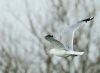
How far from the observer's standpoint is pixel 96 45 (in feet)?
48.0

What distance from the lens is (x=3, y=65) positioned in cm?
1454

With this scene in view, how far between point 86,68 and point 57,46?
23.8 ft

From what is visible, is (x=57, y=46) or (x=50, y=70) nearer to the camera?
(x=57, y=46)

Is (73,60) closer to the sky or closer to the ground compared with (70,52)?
closer to the ground

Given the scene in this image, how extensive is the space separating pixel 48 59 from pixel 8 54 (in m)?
0.98

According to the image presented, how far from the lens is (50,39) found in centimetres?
684

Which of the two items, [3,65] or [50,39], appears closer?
[50,39]

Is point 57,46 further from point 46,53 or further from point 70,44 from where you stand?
point 46,53

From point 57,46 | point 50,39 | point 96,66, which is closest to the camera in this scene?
point 50,39

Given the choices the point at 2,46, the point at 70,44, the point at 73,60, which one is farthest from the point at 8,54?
the point at 70,44

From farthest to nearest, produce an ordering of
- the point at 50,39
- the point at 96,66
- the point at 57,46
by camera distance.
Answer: the point at 96,66 < the point at 57,46 < the point at 50,39

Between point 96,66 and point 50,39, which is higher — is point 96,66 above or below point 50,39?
below

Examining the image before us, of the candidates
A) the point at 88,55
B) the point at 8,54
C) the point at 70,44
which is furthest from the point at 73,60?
the point at 70,44

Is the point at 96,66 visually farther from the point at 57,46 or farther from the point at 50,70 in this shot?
the point at 57,46
